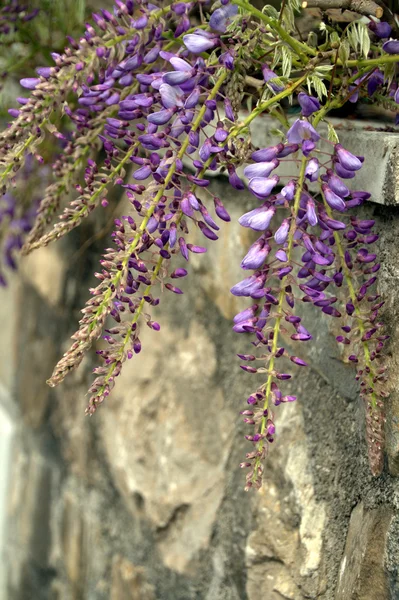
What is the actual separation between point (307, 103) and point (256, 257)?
15 cm

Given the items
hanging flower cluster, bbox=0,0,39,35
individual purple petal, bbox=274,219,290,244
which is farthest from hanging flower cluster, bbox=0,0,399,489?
hanging flower cluster, bbox=0,0,39,35

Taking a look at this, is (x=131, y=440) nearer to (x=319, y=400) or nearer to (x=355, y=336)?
(x=319, y=400)

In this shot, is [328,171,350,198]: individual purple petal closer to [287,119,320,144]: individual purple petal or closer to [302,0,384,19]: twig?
[287,119,320,144]: individual purple petal

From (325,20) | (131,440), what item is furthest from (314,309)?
(131,440)

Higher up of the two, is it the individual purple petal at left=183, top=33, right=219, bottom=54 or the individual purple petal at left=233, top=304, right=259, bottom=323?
the individual purple petal at left=183, top=33, right=219, bottom=54

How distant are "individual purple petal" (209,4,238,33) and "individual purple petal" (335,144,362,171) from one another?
19cm

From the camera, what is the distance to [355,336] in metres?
0.82

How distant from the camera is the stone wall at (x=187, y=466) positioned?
91 cm

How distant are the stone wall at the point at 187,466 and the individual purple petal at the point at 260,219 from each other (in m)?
0.14

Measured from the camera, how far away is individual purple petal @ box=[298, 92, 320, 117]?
2.41 ft

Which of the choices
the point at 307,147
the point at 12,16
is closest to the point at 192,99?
the point at 307,147

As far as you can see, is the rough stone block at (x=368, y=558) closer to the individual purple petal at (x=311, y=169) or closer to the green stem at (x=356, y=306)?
the green stem at (x=356, y=306)

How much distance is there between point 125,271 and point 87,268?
31.8 inches

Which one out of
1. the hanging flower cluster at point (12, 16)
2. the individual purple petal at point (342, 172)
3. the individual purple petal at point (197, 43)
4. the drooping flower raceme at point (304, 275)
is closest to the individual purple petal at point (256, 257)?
the drooping flower raceme at point (304, 275)
